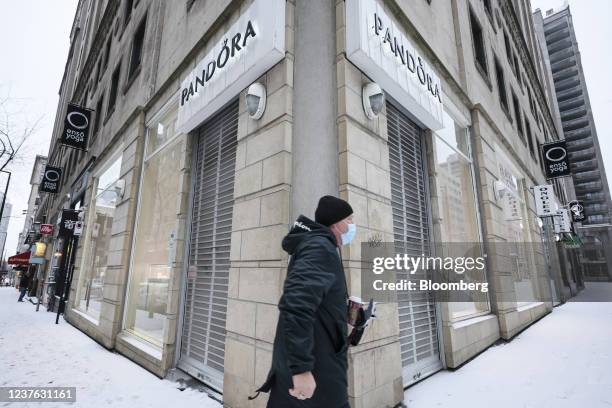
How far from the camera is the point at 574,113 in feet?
247

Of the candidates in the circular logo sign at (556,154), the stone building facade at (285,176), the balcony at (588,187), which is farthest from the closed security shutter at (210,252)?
the balcony at (588,187)

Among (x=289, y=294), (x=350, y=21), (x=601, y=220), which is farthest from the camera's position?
(x=601, y=220)

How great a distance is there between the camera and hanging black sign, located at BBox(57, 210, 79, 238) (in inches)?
492

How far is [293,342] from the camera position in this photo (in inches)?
69.4

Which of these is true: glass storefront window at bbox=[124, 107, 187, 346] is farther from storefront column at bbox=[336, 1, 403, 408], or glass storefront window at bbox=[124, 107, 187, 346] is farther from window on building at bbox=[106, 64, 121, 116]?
window on building at bbox=[106, 64, 121, 116]

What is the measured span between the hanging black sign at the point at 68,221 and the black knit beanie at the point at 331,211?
13.8m

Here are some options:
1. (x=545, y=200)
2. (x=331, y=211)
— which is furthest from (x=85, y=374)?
(x=545, y=200)

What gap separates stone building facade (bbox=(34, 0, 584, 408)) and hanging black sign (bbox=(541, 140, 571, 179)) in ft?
23.7

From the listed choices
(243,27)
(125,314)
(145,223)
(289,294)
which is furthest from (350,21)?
(125,314)

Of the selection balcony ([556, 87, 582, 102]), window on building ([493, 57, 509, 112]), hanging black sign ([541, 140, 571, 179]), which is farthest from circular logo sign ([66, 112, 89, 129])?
balcony ([556, 87, 582, 102])

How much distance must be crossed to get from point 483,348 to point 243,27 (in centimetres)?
729

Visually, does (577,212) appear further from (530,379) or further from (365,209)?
(365,209)

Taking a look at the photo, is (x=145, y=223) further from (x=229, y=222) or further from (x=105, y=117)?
(x=105, y=117)

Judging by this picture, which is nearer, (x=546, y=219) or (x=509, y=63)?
(x=509, y=63)
